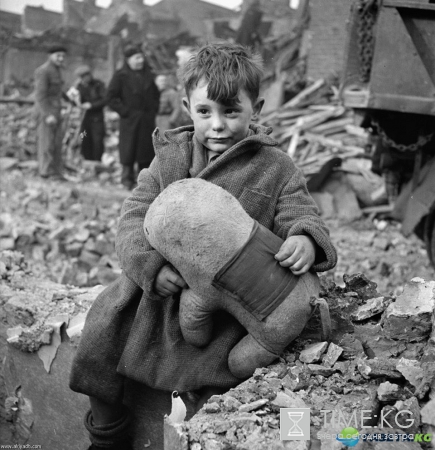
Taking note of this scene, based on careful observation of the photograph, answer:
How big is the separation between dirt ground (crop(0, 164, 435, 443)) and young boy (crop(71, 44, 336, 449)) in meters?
2.99

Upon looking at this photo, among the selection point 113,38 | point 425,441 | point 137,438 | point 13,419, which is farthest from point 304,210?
point 113,38

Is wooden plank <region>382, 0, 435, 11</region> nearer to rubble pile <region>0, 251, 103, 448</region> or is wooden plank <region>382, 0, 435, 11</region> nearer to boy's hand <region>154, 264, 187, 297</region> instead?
rubble pile <region>0, 251, 103, 448</region>

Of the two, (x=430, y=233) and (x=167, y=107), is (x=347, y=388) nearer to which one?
(x=430, y=233)

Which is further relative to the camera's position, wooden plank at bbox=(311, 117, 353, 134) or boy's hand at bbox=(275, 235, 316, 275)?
wooden plank at bbox=(311, 117, 353, 134)

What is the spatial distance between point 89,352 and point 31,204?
6.72 m

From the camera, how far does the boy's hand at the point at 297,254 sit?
2.00 metres

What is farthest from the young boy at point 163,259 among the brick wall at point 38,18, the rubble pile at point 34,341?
the brick wall at point 38,18

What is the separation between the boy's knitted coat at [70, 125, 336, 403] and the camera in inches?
84.4

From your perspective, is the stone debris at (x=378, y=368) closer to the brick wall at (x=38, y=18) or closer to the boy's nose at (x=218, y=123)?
the boy's nose at (x=218, y=123)

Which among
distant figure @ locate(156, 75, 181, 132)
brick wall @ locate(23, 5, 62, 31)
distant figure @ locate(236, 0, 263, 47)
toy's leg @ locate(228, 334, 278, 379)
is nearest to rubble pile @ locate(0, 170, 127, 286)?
distant figure @ locate(156, 75, 181, 132)

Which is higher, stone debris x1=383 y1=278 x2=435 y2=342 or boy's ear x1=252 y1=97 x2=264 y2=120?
boy's ear x1=252 y1=97 x2=264 y2=120

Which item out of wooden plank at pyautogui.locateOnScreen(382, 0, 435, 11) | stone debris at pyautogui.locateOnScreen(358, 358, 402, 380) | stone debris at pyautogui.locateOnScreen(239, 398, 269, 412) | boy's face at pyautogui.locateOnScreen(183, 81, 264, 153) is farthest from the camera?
wooden plank at pyautogui.locateOnScreen(382, 0, 435, 11)

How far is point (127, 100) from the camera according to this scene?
9.21 metres

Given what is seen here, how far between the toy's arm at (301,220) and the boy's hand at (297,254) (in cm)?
4
